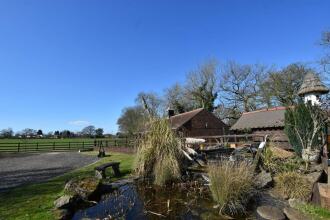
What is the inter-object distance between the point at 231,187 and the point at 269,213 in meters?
0.89

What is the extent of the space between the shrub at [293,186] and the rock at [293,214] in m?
0.97

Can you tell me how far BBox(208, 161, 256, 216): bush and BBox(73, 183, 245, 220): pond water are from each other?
310 millimetres

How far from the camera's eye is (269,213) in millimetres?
5473

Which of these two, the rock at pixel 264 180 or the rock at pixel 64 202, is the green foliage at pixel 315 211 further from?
the rock at pixel 64 202

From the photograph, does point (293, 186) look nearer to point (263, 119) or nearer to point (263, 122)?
point (263, 122)

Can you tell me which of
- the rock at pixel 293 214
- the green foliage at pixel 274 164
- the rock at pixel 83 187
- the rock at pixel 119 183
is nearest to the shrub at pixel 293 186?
the rock at pixel 293 214

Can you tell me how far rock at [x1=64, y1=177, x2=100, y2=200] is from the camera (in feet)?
22.1

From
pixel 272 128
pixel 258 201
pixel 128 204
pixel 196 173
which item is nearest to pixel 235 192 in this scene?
pixel 258 201

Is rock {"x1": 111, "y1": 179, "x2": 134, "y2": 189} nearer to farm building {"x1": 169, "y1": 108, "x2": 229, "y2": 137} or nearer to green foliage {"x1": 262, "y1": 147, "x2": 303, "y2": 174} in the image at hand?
green foliage {"x1": 262, "y1": 147, "x2": 303, "y2": 174}

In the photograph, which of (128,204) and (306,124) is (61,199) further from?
(306,124)

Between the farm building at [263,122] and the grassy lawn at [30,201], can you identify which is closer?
the grassy lawn at [30,201]

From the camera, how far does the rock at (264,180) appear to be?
7.27 metres

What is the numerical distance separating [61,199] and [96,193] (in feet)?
3.56

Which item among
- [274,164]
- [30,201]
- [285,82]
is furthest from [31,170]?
[285,82]
